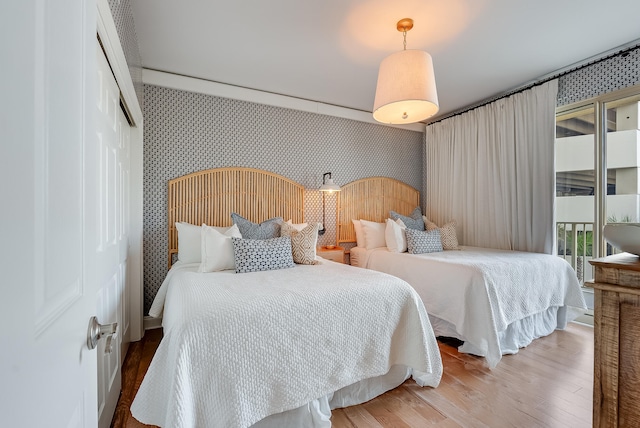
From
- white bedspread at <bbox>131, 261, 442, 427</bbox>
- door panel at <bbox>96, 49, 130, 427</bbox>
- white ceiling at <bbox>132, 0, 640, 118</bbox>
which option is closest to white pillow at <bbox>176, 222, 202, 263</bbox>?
white bedspread at <bbox>131, 261, 442, 427</bbox>

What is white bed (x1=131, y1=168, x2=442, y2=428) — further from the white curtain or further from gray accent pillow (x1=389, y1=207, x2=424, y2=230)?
the white curtain

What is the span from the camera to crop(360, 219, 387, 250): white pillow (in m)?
3.86

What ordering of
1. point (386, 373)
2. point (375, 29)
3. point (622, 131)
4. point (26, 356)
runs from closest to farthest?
point (26, 356)
point (386, 373)
point (375, 29)
point (622, 131)

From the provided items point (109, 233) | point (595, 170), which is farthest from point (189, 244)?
point (595, 170)

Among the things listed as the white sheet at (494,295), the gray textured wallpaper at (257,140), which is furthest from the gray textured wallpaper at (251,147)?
the white sheet at (494,295)

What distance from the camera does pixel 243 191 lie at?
3426 millimetres

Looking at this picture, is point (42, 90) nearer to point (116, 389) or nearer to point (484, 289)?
point (116, 389)

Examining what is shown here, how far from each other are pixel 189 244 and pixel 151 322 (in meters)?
0.95

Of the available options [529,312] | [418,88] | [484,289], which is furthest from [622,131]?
[418,88]

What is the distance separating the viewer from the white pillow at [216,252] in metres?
2.42

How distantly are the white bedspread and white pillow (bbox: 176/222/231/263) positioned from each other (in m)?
0.67

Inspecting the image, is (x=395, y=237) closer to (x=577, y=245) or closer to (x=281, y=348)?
(x=577, y=245)

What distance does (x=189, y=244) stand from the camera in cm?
283

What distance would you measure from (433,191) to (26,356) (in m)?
4.69
